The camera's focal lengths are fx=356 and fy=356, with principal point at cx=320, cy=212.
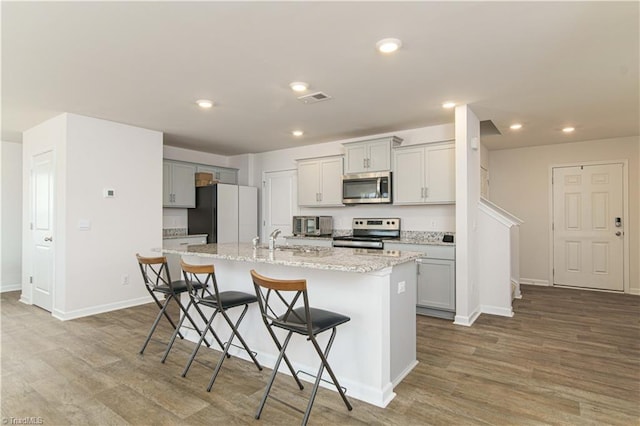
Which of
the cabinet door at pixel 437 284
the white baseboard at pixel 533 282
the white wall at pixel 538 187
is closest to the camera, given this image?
the cabinet door at pixel 437 284

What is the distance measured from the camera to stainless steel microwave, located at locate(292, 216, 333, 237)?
18.9 ft

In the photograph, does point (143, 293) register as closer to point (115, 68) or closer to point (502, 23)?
point (115, 68)

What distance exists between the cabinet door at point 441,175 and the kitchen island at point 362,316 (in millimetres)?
2084

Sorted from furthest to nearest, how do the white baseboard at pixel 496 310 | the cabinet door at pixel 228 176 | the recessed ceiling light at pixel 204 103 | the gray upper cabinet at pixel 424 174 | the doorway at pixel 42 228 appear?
the cabinet door at pixel 228 176
the gray upper cabinet at pixel 424 174
the doorway at pixel 42 228
the white baseboard at pixel 496 310
the recessed ceiling light at pixel 204 103

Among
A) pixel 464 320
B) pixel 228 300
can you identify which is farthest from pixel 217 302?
pixel 464 320

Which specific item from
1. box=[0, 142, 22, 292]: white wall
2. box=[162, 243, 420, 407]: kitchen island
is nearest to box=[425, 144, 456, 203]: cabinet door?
box=[162, 243, 420, 407]: kitchen island

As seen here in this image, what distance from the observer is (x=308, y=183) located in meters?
5.95

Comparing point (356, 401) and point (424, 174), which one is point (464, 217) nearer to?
point (424, 174)

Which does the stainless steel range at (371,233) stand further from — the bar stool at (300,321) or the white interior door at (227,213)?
the bar stool at (300,321)

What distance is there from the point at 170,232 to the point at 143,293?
1.41 meters

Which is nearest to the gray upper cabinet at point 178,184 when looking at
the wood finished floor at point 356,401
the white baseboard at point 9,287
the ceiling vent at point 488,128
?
the wood finished floor at point 356,401

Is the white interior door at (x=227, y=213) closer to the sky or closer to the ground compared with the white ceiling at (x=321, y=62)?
A: closer to the ground

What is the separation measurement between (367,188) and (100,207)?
355 cm

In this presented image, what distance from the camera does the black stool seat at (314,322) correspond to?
209cm
